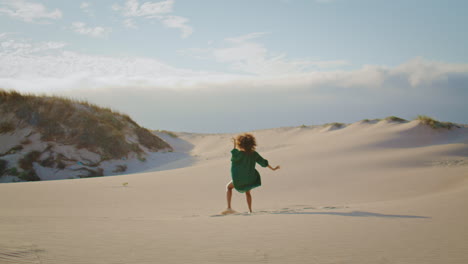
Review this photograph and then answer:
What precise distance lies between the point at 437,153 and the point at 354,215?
818cm

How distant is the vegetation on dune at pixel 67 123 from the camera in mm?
14664

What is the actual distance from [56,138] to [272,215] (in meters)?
13.1

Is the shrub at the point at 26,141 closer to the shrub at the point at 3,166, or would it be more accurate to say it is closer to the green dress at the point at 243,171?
the shrub at the point at 3,166

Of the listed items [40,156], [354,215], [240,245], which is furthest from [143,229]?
[40,156]

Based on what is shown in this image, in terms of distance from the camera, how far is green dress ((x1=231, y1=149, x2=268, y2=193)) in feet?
16.5

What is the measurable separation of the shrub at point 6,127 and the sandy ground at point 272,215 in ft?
27.2

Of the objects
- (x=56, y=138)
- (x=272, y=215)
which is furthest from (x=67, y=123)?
(x=272, y=215)

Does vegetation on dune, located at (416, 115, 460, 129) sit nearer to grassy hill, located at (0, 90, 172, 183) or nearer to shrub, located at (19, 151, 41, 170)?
grassy hill, located at (0, 90, 172, 183)

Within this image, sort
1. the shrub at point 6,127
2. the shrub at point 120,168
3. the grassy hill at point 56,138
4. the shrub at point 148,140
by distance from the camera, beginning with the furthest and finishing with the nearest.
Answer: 1. the shrub at point 148,140
2. the shrub at point 6,127
3. the shrub at point 120,168
4. the grassy hill at point 56,138

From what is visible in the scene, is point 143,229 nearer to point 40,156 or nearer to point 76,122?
point 40,156

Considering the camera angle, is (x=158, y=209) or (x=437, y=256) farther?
(x=158, y=209)

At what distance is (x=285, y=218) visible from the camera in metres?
3.95

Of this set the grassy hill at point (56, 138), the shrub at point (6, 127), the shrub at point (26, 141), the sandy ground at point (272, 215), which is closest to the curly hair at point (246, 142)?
the sandy ground at point (272, 215)

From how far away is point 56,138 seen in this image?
566 inches
